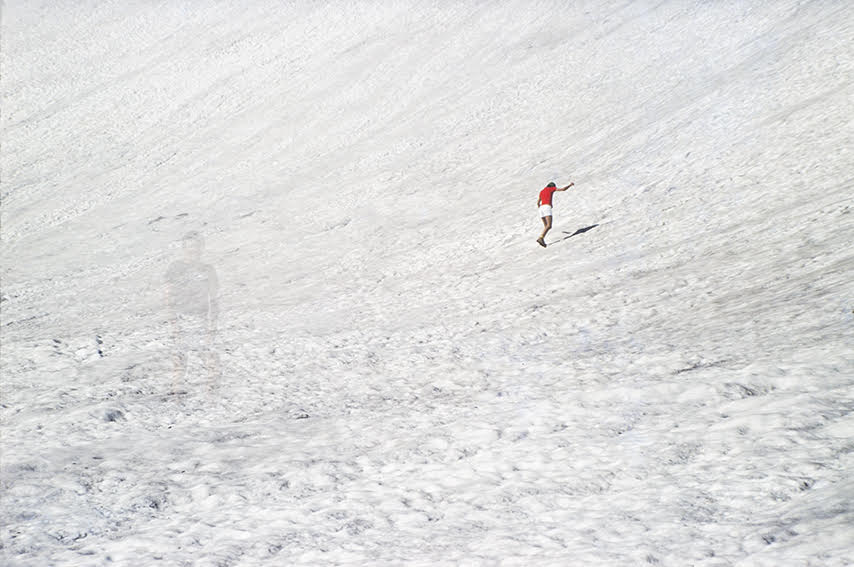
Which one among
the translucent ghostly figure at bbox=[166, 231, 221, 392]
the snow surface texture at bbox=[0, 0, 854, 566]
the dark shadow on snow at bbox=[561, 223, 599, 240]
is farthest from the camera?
the dark shadow on snow at bbox=[561, 223, 599, 240]

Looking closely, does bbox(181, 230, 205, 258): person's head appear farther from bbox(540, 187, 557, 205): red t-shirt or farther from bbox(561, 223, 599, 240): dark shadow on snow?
bbox(561, 223, 599, 240): dark shadow on snow

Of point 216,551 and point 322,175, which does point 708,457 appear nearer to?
point 216,551

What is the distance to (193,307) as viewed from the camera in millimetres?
14805

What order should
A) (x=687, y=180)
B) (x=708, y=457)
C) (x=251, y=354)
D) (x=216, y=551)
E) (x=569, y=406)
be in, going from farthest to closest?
(x=687, y=180) < (x=251, y=354) < (x=569, y=406) < (x=708, y=457) < (x=216, y=551)

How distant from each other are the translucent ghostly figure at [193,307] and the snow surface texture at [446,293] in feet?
0.71

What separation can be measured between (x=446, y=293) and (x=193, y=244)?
28.4ft

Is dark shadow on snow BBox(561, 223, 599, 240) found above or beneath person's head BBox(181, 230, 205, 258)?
beneath

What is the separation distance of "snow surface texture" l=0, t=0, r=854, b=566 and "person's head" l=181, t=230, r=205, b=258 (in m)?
0.33

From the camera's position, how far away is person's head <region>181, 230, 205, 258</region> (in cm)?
1883

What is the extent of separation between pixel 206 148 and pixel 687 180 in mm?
16425

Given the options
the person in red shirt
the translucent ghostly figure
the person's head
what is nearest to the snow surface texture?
the translucent ghostly figure

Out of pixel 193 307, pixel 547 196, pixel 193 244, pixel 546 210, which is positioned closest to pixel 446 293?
pixel 546 210

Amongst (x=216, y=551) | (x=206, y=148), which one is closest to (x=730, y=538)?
(x=216, y=551)

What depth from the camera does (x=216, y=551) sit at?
6.04 metres
